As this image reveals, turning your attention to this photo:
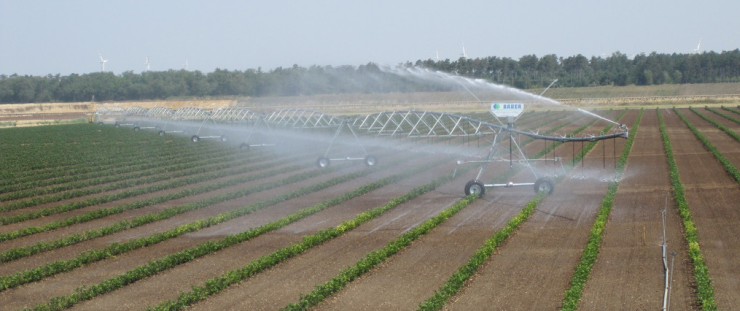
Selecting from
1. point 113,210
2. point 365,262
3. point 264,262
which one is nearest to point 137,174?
point 113,210

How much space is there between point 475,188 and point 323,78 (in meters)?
52.4

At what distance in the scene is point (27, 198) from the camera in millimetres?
27297

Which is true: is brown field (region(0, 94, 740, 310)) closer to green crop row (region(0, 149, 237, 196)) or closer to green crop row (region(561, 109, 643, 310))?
green crop row (region(561, 109, 643, 310))

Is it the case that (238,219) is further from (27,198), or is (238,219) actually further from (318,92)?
(318,92)

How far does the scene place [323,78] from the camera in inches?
2918

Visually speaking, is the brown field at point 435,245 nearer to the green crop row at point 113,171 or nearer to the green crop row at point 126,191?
the green crop row at point 126,191

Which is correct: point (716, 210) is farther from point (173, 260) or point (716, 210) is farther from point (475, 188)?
point (173, 260)

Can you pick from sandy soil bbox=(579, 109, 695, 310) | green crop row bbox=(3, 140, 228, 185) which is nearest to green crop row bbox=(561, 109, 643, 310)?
sandy soil bbox=(579, 109, 695, 310)

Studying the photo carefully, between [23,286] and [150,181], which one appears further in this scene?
[150,181]

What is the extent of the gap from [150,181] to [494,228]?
17959 mm

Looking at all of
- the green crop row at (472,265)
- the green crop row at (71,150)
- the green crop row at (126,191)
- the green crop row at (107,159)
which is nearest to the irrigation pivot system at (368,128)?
the green crop row at (472,265)

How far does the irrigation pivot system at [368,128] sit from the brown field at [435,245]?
1189mm

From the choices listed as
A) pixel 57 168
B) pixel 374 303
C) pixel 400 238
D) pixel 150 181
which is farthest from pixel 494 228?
pixel 57 168

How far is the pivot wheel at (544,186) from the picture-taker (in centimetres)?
2322
